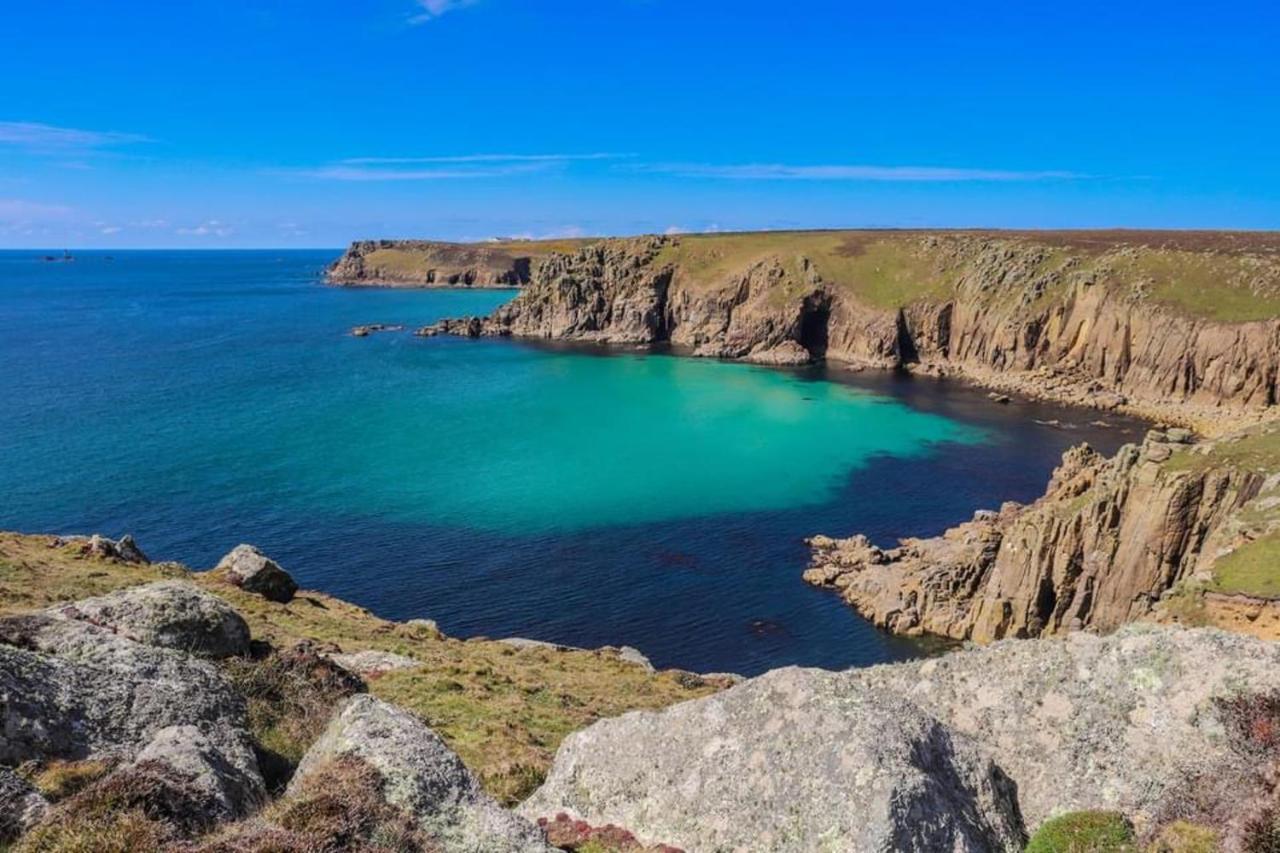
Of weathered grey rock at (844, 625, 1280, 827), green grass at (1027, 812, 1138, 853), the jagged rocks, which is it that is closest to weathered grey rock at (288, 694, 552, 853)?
weathered grey rock at (844, 625, 1280, 827)

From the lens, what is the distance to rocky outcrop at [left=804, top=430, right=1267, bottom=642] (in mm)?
43812

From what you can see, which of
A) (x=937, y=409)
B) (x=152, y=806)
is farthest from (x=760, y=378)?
(x=152, y=806)

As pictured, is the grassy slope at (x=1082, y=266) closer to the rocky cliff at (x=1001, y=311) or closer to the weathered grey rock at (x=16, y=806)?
the rocky cliff at (x=1001, y=311)

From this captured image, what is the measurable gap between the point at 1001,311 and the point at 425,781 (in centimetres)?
15253

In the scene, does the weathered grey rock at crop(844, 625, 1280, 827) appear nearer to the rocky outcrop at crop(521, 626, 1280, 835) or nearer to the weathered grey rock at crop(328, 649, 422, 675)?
the rocky outcrop at crop(521, 626, 1280, 835)

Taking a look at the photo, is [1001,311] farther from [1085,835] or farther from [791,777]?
[791,777]

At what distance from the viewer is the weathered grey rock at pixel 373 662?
3105cm

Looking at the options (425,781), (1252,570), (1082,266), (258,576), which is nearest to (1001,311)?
(1082,266)

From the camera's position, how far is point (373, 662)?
32406mm

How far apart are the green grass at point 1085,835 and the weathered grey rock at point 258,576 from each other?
3865cm

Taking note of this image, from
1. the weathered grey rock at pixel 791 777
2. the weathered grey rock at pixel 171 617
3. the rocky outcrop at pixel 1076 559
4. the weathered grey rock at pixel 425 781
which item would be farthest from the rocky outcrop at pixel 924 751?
the rocky outcrop at pixel 1076 559

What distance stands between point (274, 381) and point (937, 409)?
350ft

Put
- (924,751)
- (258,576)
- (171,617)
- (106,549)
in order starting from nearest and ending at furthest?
1. (924,751)
2. (171,617)
3. (258,576)
4. (106,549)

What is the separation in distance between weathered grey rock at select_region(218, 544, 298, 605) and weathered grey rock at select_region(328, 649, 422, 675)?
11776mm
